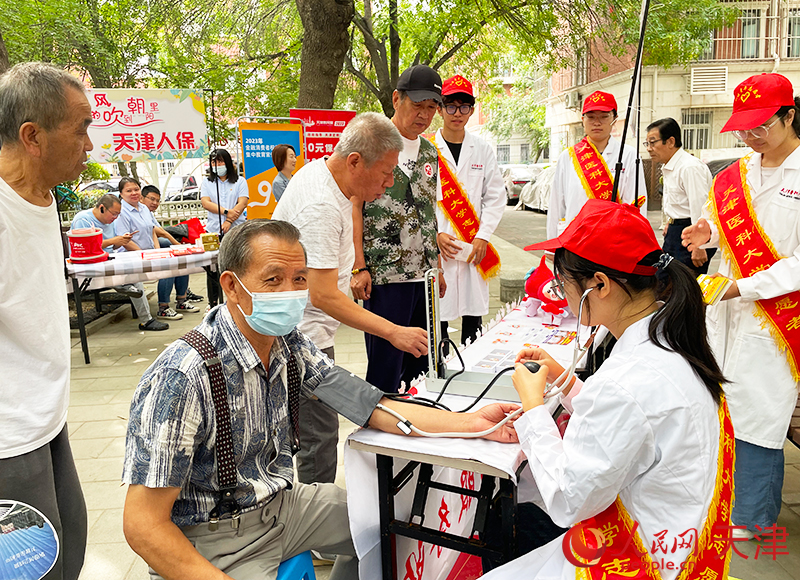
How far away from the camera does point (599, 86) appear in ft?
78.8

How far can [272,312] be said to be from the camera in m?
1.75

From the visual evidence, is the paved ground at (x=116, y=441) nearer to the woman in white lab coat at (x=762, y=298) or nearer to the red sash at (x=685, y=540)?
the woman in white lab coat at (x=762, y=298)

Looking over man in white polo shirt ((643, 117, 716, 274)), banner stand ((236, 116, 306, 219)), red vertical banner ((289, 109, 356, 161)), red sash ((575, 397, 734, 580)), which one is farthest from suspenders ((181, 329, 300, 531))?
red vertical banner ((289, 109, 356, 161))

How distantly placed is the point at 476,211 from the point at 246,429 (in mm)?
2949

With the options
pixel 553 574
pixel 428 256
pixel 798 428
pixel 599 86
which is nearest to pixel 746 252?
pixel 798 428

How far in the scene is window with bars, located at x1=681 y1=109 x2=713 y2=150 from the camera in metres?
20.8

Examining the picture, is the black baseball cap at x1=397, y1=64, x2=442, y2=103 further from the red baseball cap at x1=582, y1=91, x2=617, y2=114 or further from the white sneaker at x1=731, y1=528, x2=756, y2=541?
the white sneaker at x1=731, y1=528, x2=756, y2=541

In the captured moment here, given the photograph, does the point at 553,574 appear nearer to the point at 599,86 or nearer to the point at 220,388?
the point at 220,388

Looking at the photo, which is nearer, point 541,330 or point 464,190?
point 541,330

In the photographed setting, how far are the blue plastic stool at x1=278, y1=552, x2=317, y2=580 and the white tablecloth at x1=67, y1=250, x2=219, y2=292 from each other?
4.57 meters

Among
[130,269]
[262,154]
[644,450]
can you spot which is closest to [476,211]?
[644,450]

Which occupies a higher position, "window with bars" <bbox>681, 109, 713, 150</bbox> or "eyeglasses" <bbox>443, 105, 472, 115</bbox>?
"window with bars" <bbox>681, 109, 713, 150</bbox>

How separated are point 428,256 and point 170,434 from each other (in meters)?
2.04

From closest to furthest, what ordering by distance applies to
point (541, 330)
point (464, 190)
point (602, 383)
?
point (602, 383) → point (541, 330) → point (464, 190)
